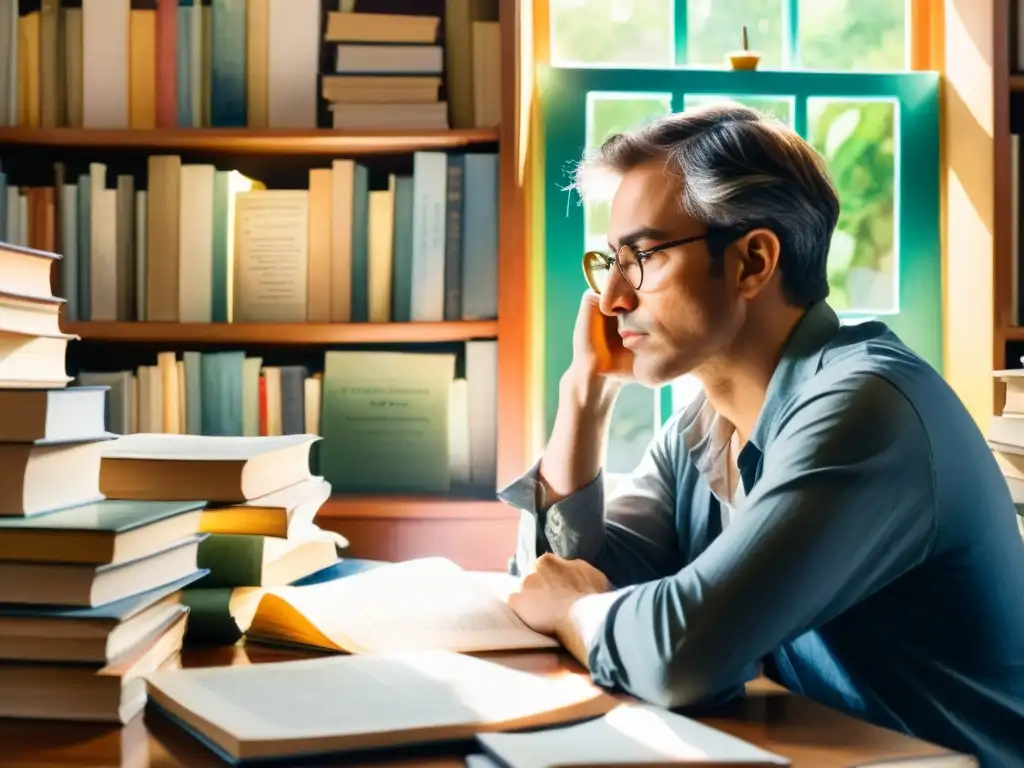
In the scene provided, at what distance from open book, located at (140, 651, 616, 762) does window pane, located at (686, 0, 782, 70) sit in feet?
5.72

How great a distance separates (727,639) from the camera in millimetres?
793

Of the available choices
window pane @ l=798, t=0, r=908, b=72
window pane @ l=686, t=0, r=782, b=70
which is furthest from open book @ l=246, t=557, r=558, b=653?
window pane @ l=798, t=0, r=908, b=72

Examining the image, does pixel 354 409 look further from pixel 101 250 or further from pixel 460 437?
pixel 101 250

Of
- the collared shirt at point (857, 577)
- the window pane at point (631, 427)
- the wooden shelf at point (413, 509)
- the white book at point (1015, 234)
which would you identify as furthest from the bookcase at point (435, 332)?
the white book at point (1015, 234)

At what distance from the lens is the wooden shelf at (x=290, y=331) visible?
1.98 meters

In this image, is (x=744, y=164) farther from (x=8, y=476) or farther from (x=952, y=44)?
(x=952, y=44)

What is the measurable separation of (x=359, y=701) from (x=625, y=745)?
20cm

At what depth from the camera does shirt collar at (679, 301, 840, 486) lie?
1088mm

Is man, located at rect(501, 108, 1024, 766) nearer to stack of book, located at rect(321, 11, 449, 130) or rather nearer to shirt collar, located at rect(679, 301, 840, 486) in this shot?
shirt collar, located at rect(679, 301, 840, 486)

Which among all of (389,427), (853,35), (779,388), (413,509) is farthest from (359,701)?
(853,35)

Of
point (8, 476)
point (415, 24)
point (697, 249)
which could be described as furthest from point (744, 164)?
point (415, 24)

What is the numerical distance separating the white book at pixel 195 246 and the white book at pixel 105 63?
19 cm

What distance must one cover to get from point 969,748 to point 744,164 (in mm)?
623

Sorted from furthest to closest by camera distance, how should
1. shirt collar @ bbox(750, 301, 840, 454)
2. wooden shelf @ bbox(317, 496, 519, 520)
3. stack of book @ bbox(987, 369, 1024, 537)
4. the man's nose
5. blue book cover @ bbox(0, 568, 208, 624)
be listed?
wooden shelf @ bbox(317, 496, 519, 520) → stack of book @ bbox(987, 369, 1024, 537) → the man's nose → shirt collar @ bbox(750, 301, 840, 454) → blue book cover @ bbox(0, 568, 208, 624)
